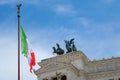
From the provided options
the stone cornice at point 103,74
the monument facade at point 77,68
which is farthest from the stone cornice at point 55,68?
the stone cornice at point 103,74

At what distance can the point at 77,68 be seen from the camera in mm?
45188

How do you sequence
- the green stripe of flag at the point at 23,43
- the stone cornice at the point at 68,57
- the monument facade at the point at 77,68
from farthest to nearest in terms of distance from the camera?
the stone cornice at the point at 68,57, the monument facade at the point at 77,68, the green stripe of flag at the point at 23,43

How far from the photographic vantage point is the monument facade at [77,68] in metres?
43.5

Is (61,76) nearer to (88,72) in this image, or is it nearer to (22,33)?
(88,72)

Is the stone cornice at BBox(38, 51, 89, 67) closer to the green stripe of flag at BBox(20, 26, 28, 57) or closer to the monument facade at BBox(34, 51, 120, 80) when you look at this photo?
the monument facade at BBox(34, 51, 120, 80)

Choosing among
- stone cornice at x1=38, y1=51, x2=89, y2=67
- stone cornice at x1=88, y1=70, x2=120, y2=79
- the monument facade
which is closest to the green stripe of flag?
the monument facade

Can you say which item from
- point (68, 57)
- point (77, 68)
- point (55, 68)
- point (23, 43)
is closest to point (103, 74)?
point (77, 68)

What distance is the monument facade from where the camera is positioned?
1713 inches

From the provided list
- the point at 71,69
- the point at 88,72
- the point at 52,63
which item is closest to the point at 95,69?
the point at 88,72

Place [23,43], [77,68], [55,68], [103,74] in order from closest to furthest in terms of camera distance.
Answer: [23,43]
[103,74]
[55,68]
[77,68]

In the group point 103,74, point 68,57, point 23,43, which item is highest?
point 68,57

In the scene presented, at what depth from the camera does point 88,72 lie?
4494cm

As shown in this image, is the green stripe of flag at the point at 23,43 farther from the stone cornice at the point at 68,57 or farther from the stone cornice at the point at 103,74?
the stone cornice at the point at 68,57

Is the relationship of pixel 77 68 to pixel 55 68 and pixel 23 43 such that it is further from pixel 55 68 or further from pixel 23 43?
pixel 23 43
